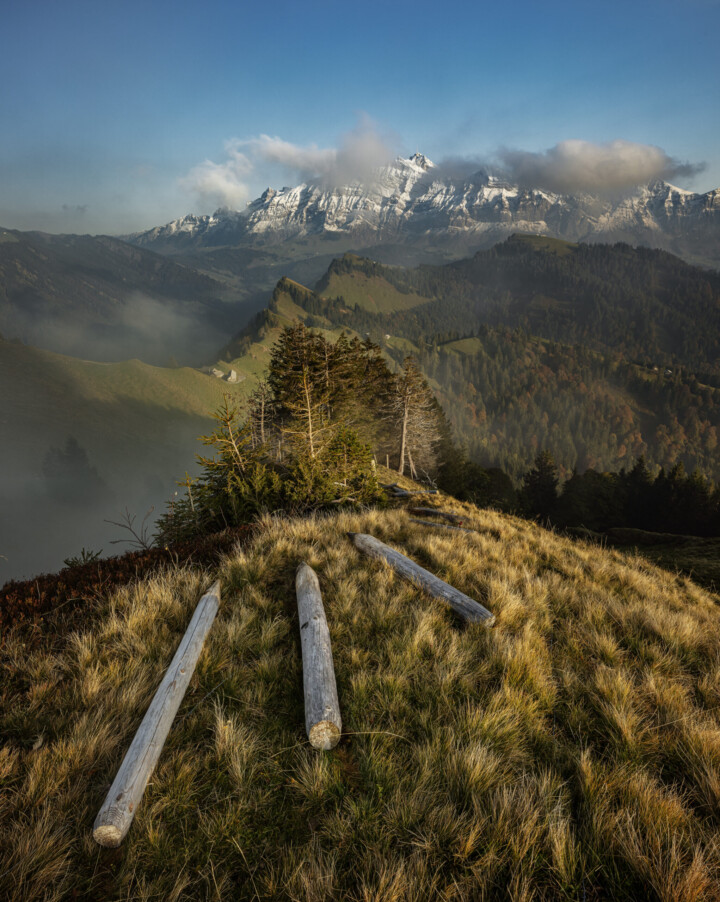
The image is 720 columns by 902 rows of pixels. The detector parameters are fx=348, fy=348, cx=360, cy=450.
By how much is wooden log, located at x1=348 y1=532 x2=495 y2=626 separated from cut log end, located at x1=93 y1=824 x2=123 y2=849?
13.0 ft

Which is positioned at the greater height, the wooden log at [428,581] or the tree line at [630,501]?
the wooden log at [428,581]

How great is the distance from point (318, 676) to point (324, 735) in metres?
0.49

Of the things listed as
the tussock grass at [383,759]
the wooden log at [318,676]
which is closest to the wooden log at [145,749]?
the tussock grass at [383,759]

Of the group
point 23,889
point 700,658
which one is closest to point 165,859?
point 23,889

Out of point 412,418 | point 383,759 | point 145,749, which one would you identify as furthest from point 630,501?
point 145,749

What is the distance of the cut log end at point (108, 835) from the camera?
2135 millimetres

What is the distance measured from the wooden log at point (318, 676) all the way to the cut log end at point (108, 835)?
1312mm

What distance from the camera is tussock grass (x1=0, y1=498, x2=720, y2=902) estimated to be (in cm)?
205

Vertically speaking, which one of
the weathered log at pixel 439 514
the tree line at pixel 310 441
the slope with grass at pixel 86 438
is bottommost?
the slope with grass at pixel 86 438

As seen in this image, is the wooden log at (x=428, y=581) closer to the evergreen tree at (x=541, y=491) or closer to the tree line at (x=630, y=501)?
the tree line at (x=630, y=501)

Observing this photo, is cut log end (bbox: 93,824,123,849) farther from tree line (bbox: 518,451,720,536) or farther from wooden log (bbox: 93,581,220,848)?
tree line (bbox: 518,451,720,536)

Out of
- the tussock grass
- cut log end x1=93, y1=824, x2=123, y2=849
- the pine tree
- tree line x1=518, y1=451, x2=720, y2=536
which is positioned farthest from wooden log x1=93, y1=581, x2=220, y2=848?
tree line x1=518, y1=451, x2=720, y2=536

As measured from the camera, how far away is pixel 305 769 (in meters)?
2.64

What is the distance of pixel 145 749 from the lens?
2.59 meters
